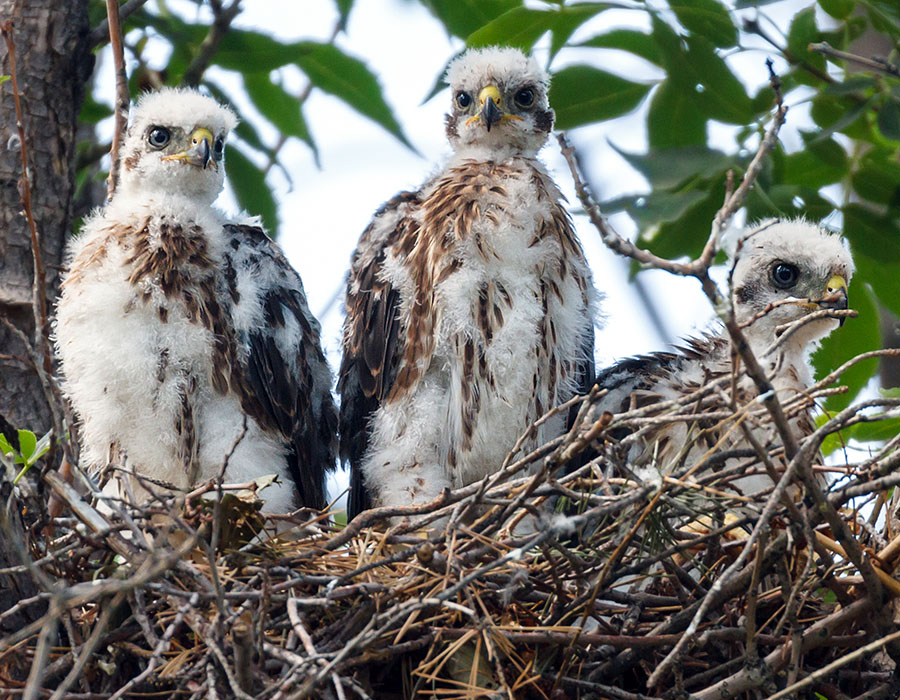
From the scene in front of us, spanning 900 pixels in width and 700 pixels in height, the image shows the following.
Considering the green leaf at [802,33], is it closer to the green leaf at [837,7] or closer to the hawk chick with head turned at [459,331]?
the green leaf at [837,7]

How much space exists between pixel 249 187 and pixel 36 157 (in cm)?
96

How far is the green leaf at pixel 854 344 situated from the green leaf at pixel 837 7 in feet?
3.40

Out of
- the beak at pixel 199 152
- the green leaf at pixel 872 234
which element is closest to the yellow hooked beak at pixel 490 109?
the beak at pixel 199 152

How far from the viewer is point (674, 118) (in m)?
4.80

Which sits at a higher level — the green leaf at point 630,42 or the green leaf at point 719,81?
the green leaf at point 630,42

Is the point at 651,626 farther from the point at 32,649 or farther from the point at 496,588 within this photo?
the point at 32,649

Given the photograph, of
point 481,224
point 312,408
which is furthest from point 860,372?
point 312,408

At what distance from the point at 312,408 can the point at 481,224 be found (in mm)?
933

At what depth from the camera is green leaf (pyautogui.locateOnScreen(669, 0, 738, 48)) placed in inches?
175

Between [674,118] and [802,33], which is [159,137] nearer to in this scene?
[674,118]

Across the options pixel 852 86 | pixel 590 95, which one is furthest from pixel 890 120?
pixel 590 95

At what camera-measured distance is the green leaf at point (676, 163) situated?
4203 millimetres

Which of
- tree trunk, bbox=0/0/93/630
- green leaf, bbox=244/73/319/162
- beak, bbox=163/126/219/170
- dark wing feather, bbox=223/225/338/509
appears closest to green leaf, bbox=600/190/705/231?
dark wing feather, bbox=223/225/338/509

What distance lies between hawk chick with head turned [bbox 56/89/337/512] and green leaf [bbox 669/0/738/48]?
1730mm
